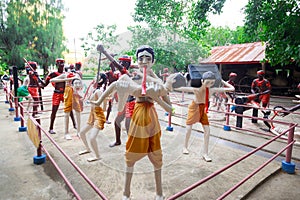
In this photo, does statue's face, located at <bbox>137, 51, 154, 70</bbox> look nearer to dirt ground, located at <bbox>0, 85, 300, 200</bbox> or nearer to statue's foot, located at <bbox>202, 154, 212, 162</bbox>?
dirt ground, located at <bbox>0, 85, 300, 200</bbox>

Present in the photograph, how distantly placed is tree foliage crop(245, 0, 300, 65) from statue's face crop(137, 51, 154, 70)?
10.7 ft

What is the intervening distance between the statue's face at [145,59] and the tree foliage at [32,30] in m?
14.4

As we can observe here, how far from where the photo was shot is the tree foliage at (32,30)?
1441cm

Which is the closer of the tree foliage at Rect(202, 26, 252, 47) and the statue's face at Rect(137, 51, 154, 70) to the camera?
the statue's face at Rect(137, 51, 154, 70)

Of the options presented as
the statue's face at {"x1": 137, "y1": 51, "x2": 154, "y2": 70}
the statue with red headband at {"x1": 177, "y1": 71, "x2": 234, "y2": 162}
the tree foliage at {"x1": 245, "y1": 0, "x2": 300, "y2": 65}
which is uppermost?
the tree foliage at {"x1": 245, "y1": 0, "x2": 300, "y2": 65}

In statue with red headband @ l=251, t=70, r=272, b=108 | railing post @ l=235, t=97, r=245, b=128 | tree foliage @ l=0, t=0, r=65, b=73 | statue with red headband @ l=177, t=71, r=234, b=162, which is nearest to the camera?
statue with red headband @ l=177, t=71, r=234, b=162

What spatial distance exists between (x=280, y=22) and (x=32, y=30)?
1533 cm

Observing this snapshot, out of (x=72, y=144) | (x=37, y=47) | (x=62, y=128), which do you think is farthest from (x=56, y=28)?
(x=72, y=144)

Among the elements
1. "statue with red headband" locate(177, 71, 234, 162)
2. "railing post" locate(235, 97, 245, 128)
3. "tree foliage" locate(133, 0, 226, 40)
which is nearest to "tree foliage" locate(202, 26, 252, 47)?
"tree foliage" locate(133, 0, 226, 40)

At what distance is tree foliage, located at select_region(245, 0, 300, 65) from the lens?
3.74 m

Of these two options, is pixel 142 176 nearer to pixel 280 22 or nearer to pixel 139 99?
pixel 139 99

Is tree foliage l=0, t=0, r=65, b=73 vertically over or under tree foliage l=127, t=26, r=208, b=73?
over

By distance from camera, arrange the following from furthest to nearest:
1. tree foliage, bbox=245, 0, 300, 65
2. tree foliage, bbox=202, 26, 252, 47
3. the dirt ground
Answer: tree foliage, bbox=245, 0, 300, 65, tree foliage, bbox=202, 26, 252, 47, the dirt ground

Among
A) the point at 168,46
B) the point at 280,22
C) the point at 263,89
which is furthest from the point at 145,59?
the point at 263,89
